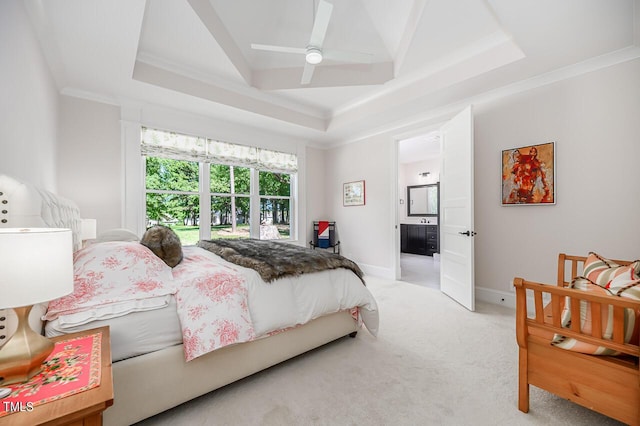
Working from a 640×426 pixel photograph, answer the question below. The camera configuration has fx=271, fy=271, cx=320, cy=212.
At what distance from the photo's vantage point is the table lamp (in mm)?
780

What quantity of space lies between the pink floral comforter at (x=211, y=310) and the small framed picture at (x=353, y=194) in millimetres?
3430

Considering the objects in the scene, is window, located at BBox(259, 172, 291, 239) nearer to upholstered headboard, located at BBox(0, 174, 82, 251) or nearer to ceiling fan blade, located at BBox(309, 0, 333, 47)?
ceiling fan blade, located at BBox(309, 0, 333, 47)

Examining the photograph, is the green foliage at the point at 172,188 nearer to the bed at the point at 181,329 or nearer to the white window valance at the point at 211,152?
the white window valance at the point at 211,152

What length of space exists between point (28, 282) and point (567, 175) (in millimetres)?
3917

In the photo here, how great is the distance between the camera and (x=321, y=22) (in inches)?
82.6

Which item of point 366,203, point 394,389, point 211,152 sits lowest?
point 394,389

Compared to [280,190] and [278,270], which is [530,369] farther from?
[280,190]

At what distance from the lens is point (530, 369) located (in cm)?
150

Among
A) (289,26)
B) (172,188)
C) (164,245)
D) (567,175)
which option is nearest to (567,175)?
(567,175)

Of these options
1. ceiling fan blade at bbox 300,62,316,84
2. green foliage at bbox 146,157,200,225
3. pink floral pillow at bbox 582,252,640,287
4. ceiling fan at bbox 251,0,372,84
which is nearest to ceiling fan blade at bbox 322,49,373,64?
ceiling fan at bbox 251,0,372,84

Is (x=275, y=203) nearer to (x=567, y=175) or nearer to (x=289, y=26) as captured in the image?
(x=289, y=26)

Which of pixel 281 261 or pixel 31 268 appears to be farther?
pixel 281 261

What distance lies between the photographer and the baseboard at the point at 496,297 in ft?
10.3

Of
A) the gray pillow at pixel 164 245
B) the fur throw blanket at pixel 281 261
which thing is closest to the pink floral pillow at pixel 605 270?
the fur throw blanket at pixel 281 261
